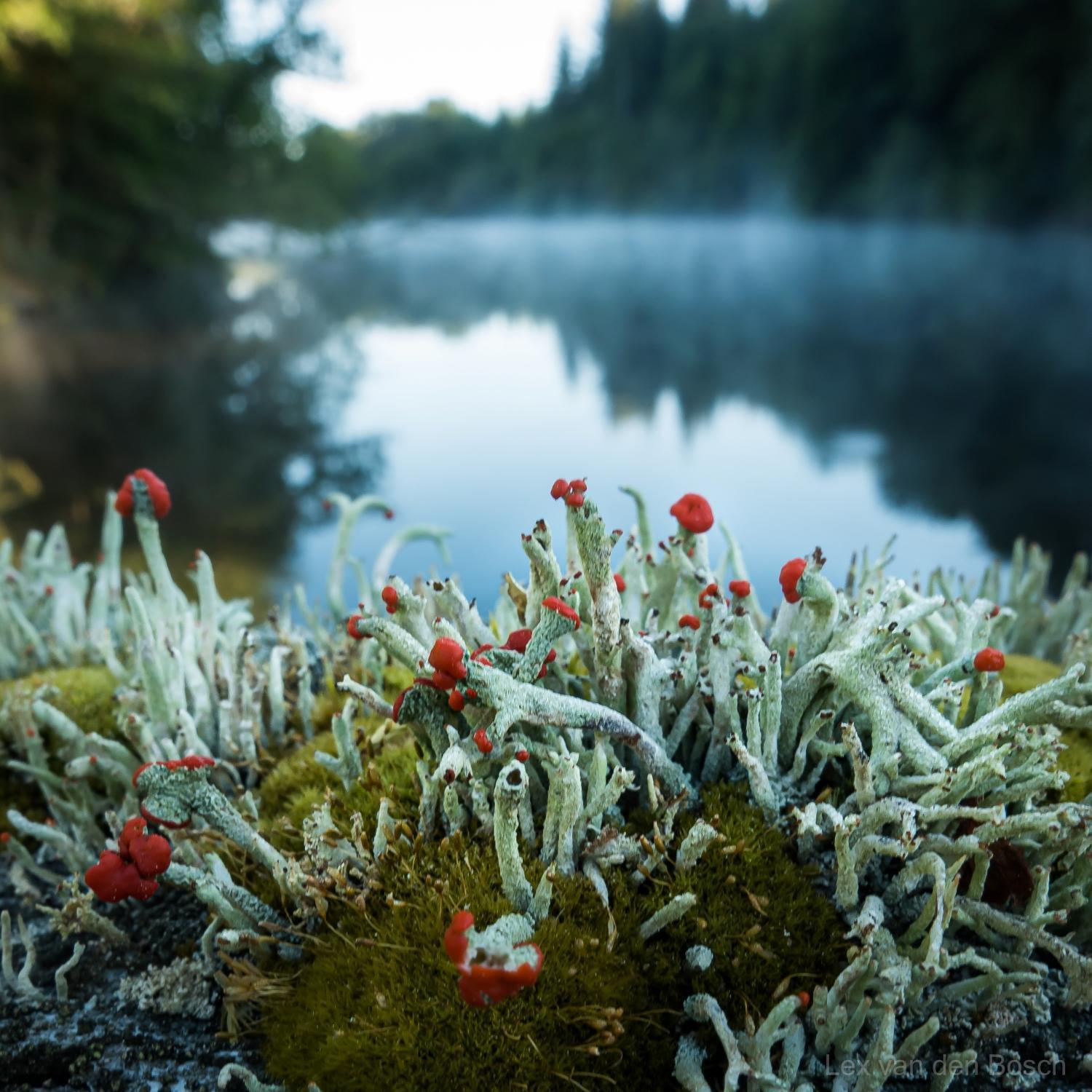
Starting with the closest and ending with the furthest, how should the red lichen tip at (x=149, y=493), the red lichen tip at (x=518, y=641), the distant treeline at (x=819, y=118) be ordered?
1. the red lichen tip at (x=518, y=641)
2. the red lichen tip at (x=149, y=493)
3. the distant treeline at (x=819, y=118)

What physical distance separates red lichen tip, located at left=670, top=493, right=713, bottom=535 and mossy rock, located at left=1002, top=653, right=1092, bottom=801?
2.49 feet

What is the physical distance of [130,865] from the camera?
1.33 meters

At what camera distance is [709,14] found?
20844 millimetres

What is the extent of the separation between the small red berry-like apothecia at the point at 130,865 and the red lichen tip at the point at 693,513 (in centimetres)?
101

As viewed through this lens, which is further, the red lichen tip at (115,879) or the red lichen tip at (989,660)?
the red lichen tip at (989,660)

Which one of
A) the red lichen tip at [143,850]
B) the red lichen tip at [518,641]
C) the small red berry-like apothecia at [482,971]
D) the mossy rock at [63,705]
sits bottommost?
the mossy rock at [63,705]

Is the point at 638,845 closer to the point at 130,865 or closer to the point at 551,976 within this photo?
the point at 551,976

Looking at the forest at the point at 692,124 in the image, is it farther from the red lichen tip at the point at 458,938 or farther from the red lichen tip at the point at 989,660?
the red lichen tip at the point at 458,938

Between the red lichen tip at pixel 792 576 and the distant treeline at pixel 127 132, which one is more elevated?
the distant treeline at pixel 127 132

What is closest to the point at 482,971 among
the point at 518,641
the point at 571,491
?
the point at 518,641

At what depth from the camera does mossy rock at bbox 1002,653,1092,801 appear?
1.73 meters

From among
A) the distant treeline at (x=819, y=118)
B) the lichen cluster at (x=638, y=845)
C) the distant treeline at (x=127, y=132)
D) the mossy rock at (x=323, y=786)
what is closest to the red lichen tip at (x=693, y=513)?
the lichen cluster at (x=638, y=845)

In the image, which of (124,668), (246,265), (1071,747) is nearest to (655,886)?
(1071,747)

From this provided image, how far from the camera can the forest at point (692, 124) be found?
34.6 feet
